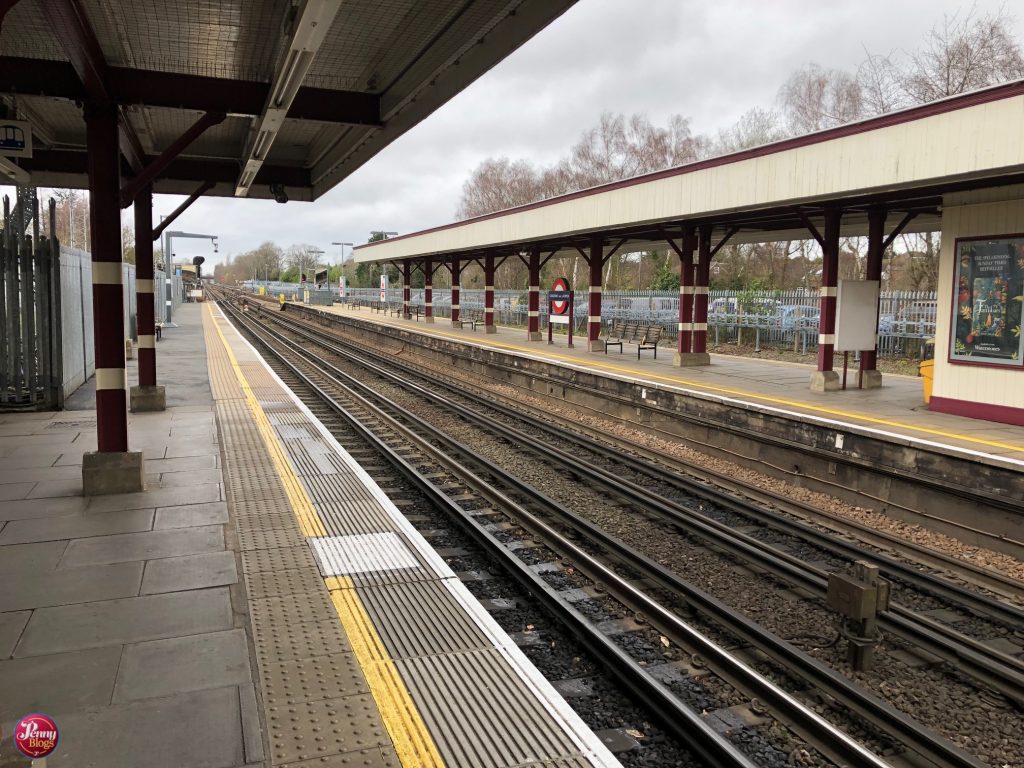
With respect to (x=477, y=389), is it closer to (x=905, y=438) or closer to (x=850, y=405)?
(x=850, y=405)

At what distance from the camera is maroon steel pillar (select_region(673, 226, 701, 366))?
17.8 metres

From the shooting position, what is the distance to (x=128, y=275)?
19922 millimetres

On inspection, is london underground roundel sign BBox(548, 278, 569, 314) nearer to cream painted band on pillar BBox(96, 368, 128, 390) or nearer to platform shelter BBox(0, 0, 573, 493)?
platform shelter BBox(0, 0, 573, 493)

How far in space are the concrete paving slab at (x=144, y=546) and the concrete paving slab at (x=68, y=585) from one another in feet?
0.54

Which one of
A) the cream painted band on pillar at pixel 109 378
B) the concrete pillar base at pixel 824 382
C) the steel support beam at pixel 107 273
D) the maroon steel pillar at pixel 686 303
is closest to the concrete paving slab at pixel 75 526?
the steel support beam at pixel 107 273

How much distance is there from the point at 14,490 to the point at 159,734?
5.07 m

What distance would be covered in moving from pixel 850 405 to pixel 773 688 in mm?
8632

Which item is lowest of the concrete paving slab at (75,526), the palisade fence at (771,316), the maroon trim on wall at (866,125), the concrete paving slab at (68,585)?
the concrete paving slab at (68,585)

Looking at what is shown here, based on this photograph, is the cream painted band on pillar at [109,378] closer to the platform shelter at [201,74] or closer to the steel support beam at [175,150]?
the platform shelter at [201,74]

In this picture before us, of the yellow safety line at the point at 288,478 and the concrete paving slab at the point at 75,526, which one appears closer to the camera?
the concrete paving slab at the point at 75,526

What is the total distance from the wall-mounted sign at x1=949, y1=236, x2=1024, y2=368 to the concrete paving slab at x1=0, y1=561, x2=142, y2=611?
35.2ft

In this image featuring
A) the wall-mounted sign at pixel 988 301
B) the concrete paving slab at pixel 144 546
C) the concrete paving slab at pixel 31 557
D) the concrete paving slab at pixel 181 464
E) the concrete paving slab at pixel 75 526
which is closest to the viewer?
the concrete paving slab at pixel 31 557

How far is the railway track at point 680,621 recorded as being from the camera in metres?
3.88

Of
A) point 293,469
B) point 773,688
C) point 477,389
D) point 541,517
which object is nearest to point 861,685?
point 773,688
